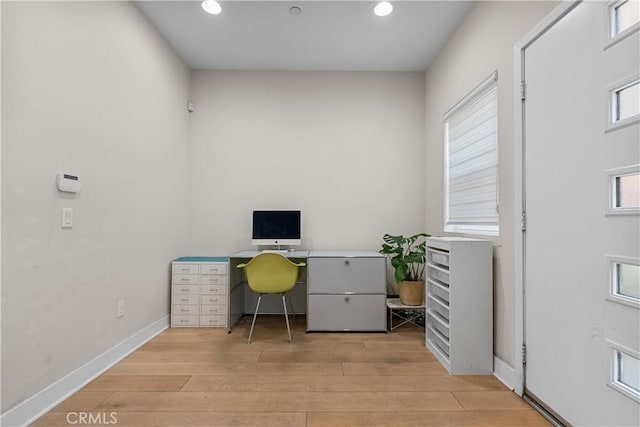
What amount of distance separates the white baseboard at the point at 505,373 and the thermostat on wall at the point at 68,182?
299 cm

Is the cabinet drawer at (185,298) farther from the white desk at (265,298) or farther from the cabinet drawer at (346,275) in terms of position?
the cabinet drawer at (346,275)

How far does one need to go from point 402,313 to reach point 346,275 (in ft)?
3.44

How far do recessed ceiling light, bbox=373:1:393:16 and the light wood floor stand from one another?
113 inches

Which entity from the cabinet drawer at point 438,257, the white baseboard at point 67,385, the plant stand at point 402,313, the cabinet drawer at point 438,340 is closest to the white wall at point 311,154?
the plant stand at point 402,313

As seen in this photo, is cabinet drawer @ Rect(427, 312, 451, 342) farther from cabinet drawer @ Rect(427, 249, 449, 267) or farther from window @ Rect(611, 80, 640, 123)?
window @ Rect(611, 80, 640, 123)

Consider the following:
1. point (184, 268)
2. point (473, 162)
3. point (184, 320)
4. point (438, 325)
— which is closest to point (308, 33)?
point (473, 162)

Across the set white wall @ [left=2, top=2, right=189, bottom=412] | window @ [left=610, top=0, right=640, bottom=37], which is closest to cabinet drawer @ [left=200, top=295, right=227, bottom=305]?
white wall @ [left=2, top=2, right=189, bottom=412]

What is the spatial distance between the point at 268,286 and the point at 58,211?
164cm

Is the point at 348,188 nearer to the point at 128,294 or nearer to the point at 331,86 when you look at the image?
the point at 331,86

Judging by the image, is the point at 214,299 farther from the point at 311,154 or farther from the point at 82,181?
the point at 311,154

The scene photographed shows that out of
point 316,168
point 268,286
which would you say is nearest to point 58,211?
point 268,286

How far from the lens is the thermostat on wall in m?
1.87

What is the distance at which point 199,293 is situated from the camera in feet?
10.8

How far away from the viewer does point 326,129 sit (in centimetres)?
382
